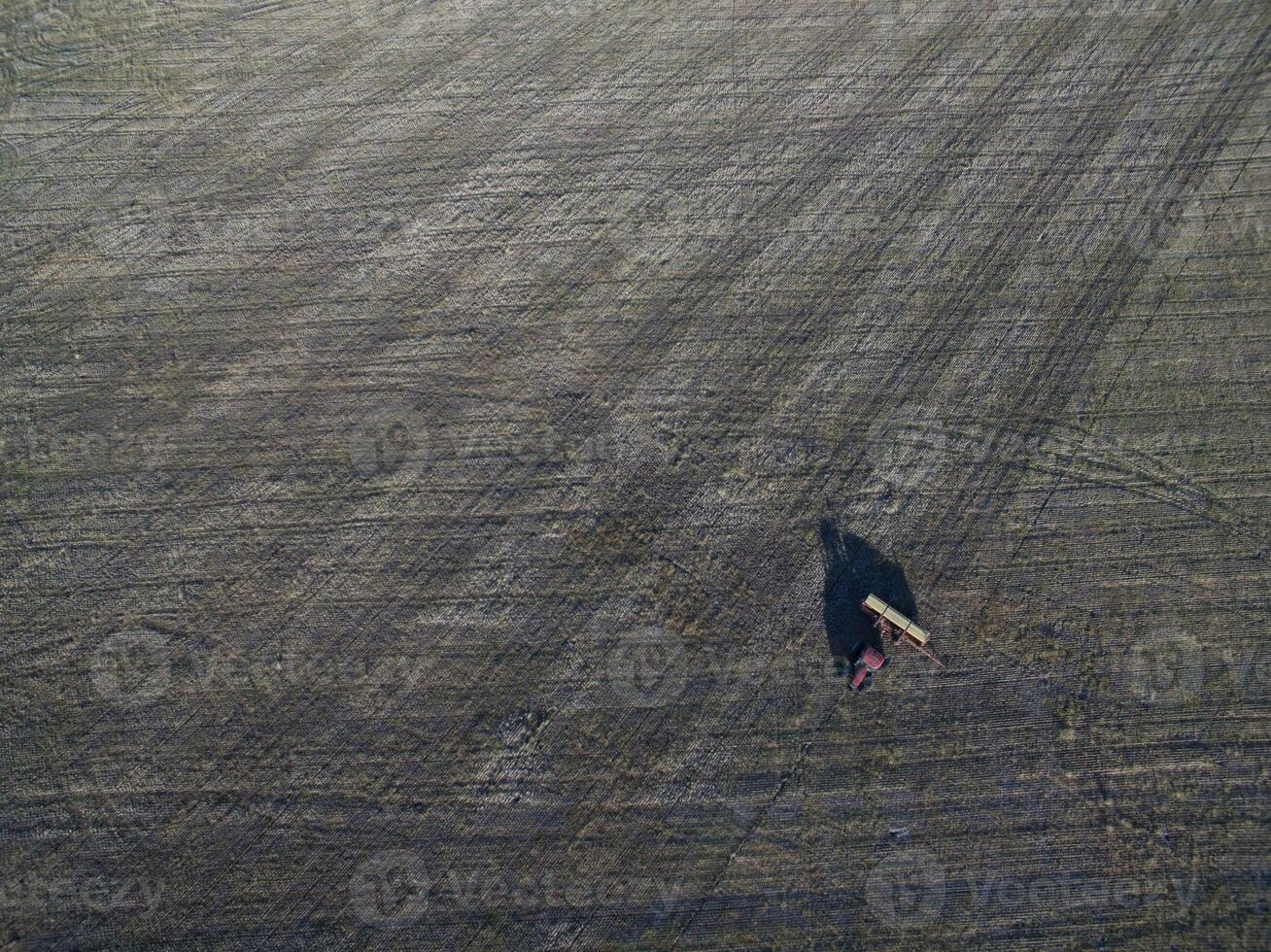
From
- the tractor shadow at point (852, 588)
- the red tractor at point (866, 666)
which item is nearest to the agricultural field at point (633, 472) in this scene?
the tractor shadow at point (852, 588)

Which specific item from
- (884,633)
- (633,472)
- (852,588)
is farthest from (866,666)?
(633,472)

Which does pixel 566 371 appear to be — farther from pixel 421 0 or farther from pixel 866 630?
pixel 421 0

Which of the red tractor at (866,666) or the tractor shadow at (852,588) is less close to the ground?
the tractor shadow at (852,588)

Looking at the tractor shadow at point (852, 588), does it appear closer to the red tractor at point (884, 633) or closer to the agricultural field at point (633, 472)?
the agricultural field at point (633, 472)

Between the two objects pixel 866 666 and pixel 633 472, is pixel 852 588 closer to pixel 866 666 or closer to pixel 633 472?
pixel 866 666

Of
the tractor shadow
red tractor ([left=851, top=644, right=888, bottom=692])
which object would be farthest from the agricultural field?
red tractor ([left=851, top=644, right=888, bottom=692])

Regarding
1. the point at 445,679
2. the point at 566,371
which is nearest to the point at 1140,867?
the point at 445,679

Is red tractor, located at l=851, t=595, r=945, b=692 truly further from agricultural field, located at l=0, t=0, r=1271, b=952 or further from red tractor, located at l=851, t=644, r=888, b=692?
agricultural field, located at l=0, t=0, r=1271, b=952
